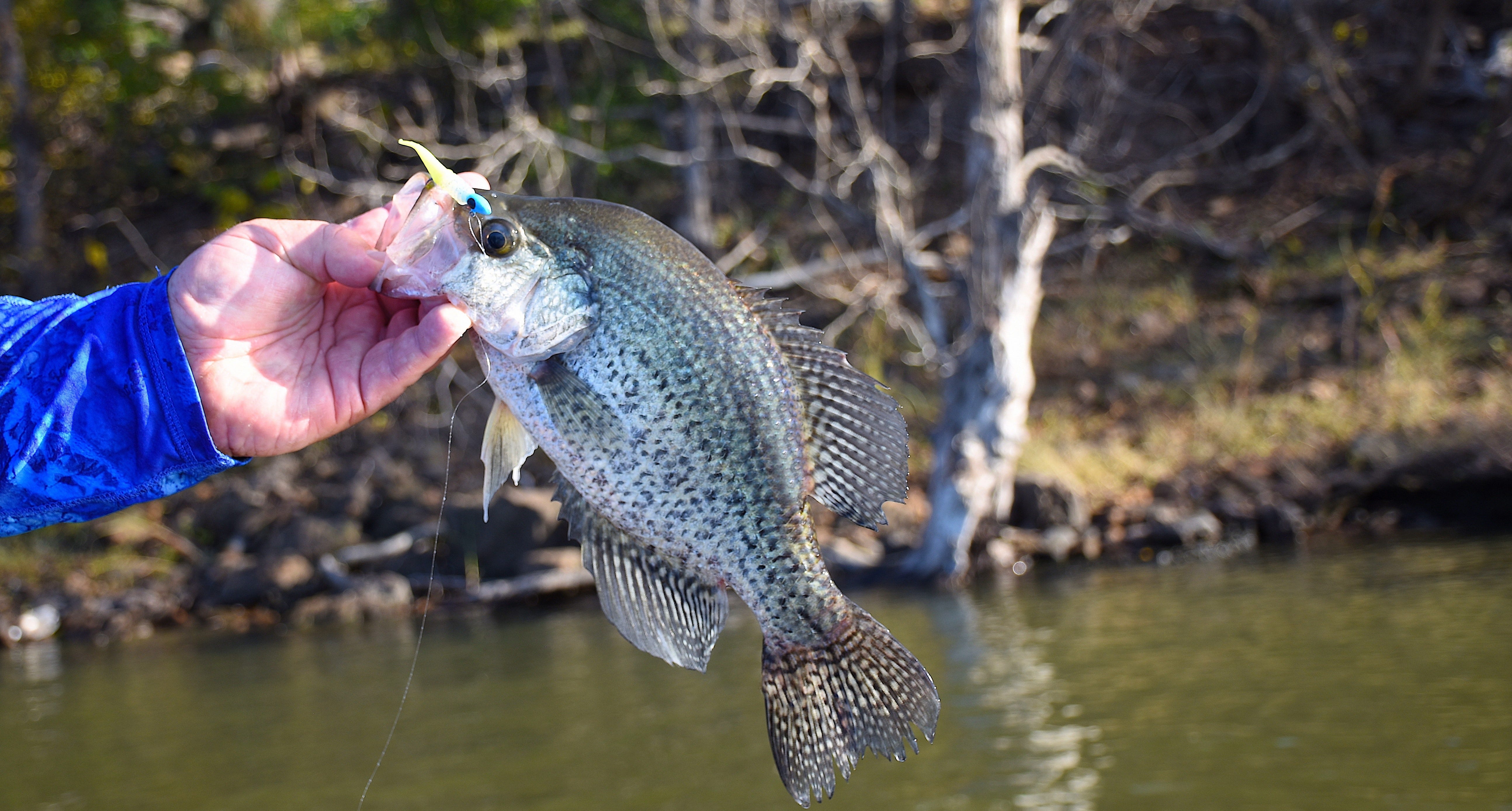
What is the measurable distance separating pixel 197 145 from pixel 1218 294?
19782 millimetres

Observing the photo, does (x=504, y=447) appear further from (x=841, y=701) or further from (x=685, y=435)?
(x=841, y=701)

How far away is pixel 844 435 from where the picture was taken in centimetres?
253

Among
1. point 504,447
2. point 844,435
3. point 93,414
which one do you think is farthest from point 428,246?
point 844,435

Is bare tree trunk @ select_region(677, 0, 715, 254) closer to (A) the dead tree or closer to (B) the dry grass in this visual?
(A) the dead tree

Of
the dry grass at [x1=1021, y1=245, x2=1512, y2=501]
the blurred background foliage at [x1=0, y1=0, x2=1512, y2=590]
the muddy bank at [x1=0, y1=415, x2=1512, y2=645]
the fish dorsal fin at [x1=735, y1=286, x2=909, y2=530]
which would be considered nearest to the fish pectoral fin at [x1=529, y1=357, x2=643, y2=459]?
the fish dorsal fin at [x1=735, y1=286, x2=909, y2=530]

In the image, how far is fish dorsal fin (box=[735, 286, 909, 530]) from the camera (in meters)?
2.51

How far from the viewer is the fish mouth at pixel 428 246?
2443mm

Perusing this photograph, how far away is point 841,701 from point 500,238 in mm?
1156

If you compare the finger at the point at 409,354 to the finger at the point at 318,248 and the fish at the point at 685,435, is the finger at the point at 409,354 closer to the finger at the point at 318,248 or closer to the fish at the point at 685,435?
the fish at the point at 685,435

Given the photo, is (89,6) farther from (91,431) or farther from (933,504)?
(91,431)

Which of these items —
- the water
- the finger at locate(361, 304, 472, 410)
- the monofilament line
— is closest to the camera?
the finger at locate(361, 304, 472, 410)

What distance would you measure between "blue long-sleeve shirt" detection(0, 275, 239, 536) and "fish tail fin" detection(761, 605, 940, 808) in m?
1.31

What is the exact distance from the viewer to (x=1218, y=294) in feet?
57.9

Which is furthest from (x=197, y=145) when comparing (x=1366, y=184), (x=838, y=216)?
(x=1366, y=184)
